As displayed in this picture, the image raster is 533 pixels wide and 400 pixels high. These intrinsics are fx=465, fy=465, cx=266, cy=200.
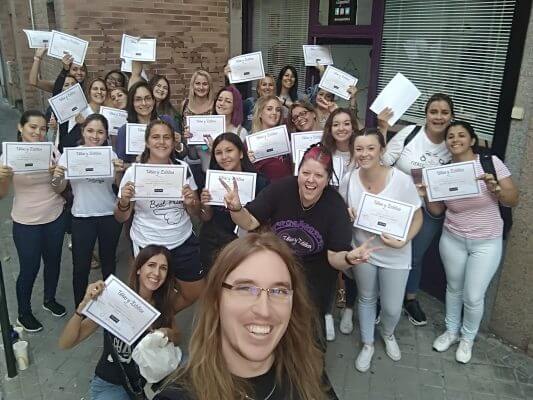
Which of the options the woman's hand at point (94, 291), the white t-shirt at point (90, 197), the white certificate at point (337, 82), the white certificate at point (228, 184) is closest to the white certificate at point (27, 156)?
the white t-shirt at point (90, 197)

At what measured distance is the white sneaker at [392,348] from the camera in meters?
3.77

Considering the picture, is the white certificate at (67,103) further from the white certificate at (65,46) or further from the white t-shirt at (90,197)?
the white certificate at (65,46)

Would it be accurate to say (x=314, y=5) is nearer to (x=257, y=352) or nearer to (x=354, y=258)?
(x=354, y=258)

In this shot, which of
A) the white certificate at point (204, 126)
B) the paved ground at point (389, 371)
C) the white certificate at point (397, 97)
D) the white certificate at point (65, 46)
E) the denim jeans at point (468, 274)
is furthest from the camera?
the white certificate at point (65, 46)

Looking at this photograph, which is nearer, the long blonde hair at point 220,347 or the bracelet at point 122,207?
the long blonde hair at point 220,347

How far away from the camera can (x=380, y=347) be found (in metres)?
3.93

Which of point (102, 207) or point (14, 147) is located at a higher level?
point (14, 147)

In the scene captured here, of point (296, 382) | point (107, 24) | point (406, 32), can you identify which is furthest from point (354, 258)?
point (107, 24)

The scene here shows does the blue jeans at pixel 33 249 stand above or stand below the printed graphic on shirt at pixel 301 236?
below

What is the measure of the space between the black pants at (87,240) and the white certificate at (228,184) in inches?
39.4

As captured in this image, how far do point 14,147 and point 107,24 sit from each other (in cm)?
396

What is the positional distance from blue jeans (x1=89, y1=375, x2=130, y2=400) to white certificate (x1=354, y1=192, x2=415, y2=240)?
1.87m

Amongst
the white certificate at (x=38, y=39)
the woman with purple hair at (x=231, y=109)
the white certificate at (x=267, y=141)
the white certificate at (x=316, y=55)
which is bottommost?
the white certificate at (x=267, y=141)

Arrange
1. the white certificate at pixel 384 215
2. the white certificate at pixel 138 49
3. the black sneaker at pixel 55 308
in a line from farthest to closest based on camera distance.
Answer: the white certificate at pixel 138 49, the black sneaker at pixel 55 308, the white certificate at pixel 384 215
